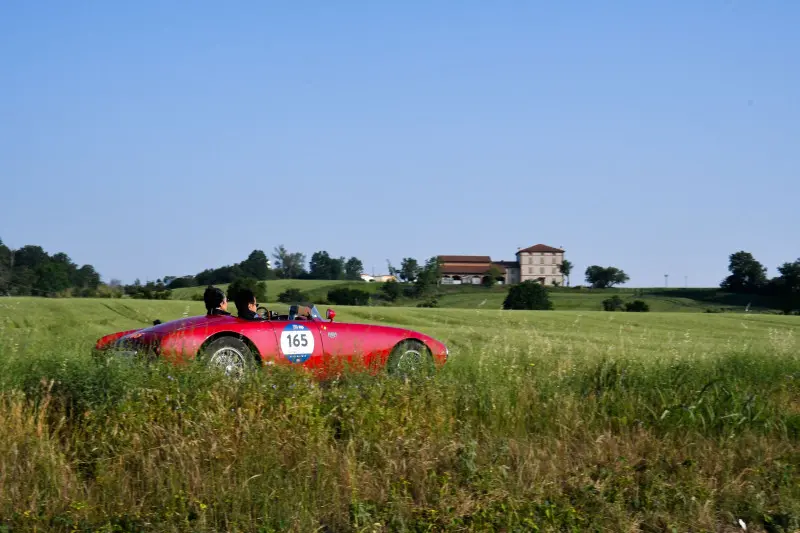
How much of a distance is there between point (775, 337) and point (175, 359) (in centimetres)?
812

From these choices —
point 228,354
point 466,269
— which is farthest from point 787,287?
point 466,269

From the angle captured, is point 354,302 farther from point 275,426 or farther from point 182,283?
point 275,426

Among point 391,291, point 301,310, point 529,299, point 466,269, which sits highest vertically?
point 466,269

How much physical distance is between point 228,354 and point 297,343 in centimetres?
88

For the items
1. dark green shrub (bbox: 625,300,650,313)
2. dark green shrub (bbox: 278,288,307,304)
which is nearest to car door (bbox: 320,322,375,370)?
dark green shrub (bbox: 278,288,307,304)

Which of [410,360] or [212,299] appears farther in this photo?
[212,299]

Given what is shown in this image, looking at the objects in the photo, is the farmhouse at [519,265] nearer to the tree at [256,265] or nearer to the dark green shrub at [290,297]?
the tree at [256,265]

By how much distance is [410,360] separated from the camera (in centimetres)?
910

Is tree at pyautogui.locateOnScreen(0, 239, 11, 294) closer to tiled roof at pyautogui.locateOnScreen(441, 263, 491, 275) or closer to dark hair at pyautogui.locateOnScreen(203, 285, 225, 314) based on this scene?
dark hair at pyautogui.locateOnScreen(203, 285, 225, 314)

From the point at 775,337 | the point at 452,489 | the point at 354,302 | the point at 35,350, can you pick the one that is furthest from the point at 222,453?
the point at 354,302

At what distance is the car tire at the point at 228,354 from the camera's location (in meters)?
8.52

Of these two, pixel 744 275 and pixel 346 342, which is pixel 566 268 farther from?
pixel 346 342

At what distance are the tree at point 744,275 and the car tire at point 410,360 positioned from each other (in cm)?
6148

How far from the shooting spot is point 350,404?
281 inches
